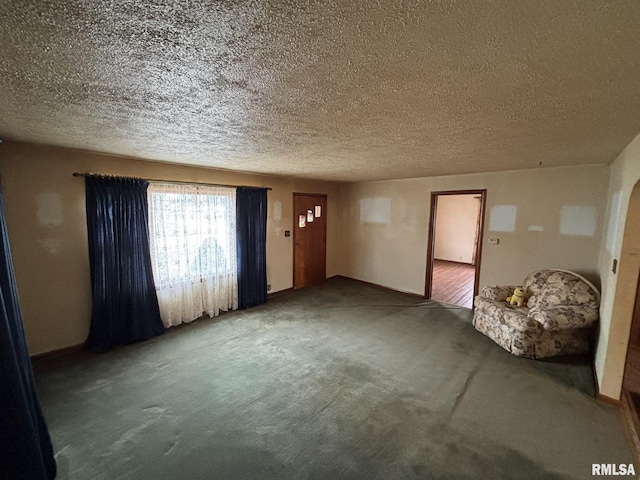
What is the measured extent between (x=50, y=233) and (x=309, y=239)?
3911 millimetres

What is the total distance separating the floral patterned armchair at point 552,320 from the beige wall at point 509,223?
0.49 meters

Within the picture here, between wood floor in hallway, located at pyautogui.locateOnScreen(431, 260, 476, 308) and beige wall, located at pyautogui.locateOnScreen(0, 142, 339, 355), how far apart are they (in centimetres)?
529

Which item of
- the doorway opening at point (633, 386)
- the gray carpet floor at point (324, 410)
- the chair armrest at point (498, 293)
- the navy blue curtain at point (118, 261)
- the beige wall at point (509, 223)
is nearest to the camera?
the gray carpet floor at point (324, 410)

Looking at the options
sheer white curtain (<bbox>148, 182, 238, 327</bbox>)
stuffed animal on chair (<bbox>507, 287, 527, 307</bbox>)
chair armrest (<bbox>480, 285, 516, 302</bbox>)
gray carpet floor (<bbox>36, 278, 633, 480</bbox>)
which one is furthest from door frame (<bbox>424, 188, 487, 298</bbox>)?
sheer white curtain (<bbox>148, 182, 238, 327</bbox>)

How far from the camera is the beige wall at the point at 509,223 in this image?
11.5 feet

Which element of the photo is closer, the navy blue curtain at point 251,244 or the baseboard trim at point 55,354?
the baseboard trim at point 55,354

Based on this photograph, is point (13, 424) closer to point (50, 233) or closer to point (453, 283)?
point (50, 233)

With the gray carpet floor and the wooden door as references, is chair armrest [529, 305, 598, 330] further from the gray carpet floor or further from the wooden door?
the wooden door

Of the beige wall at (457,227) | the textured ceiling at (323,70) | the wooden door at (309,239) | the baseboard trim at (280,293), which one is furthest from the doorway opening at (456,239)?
the textured ceiling at (323,70)

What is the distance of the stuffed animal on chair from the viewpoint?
3.54m

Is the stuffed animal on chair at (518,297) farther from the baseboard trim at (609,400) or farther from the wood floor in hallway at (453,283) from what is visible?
the baseboard trim at (609,400)

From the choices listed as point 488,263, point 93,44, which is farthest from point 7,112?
point 488,263

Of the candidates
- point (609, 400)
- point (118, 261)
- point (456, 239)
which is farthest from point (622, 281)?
point (456, 239)

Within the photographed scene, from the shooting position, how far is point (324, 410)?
2.25 metres
